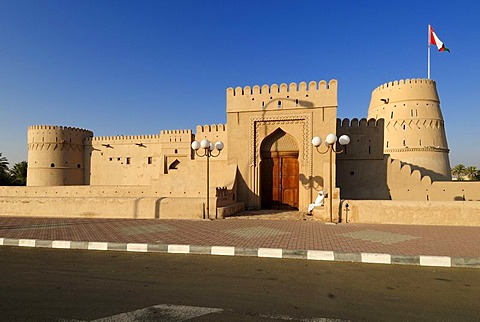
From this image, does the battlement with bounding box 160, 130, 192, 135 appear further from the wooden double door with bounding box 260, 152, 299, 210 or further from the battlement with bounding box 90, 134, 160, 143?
the wooden double door with bounding box 260, 152, 299, 210

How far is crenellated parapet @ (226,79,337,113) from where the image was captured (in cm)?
1193

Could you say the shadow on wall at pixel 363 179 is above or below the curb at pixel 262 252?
above

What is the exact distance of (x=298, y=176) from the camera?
12.5 meters

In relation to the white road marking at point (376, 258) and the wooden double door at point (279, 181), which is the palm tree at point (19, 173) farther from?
the white road marking at point (376, 258)

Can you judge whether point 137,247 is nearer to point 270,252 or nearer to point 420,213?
point 270,252

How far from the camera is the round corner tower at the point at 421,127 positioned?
25.8 metres

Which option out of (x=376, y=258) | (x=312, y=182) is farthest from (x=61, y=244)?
(x=312, y=182)

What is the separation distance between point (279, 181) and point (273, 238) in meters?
6.59

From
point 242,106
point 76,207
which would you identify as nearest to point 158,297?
point 76,207

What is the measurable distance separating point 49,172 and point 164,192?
27382mm

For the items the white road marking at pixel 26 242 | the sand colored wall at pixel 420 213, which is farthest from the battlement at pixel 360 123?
the white road marking at pixel 26 242

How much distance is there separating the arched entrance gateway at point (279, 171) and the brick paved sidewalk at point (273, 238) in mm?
4065

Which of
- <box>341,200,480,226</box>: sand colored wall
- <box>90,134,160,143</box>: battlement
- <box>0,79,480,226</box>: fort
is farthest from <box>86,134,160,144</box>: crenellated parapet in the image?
<box>341,200,480,226</box>: sand colored wall

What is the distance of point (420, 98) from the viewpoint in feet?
84.5
